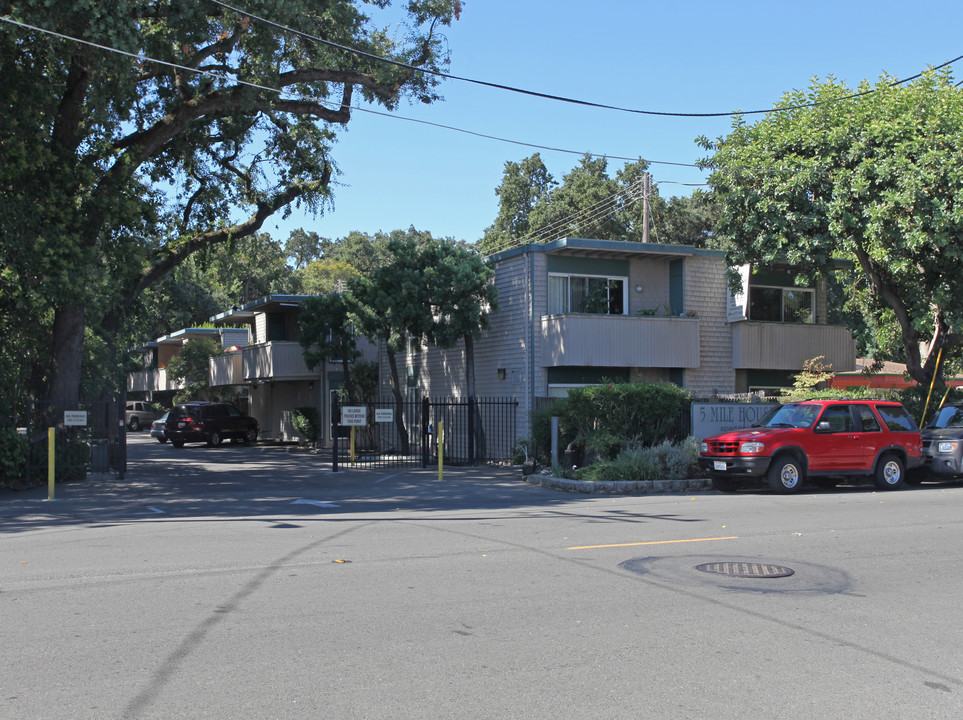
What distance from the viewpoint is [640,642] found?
6.18 m

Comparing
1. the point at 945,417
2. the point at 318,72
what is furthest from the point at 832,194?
the point at 318,72

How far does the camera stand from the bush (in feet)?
109

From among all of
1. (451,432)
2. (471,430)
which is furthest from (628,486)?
(451,432)

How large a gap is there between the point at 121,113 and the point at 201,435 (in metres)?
16.3

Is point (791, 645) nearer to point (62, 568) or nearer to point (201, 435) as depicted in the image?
point (62, 568)

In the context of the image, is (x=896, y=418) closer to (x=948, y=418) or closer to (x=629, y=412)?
(x=948, y=418)

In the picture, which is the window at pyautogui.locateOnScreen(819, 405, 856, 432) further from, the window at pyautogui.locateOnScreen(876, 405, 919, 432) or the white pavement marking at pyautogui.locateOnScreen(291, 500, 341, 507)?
the white pavement marking at pyautogui.locateOnScreen(291, 500, 341, 507)

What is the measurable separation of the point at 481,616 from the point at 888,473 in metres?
13.7

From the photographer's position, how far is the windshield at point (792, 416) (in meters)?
17.1

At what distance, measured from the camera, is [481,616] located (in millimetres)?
6840

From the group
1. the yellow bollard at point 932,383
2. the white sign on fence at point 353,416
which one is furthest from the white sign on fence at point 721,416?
the white sign on fence at point 353,416

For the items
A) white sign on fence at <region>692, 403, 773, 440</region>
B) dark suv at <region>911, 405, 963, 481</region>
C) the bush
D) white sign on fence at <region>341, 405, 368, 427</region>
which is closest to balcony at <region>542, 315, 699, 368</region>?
white sign on fence at <region>692, 403, 773, 440</region>

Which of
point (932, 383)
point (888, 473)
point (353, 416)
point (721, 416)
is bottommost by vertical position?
point (888, 473)

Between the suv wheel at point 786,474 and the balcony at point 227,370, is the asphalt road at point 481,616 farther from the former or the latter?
the balcony at point 227,370
